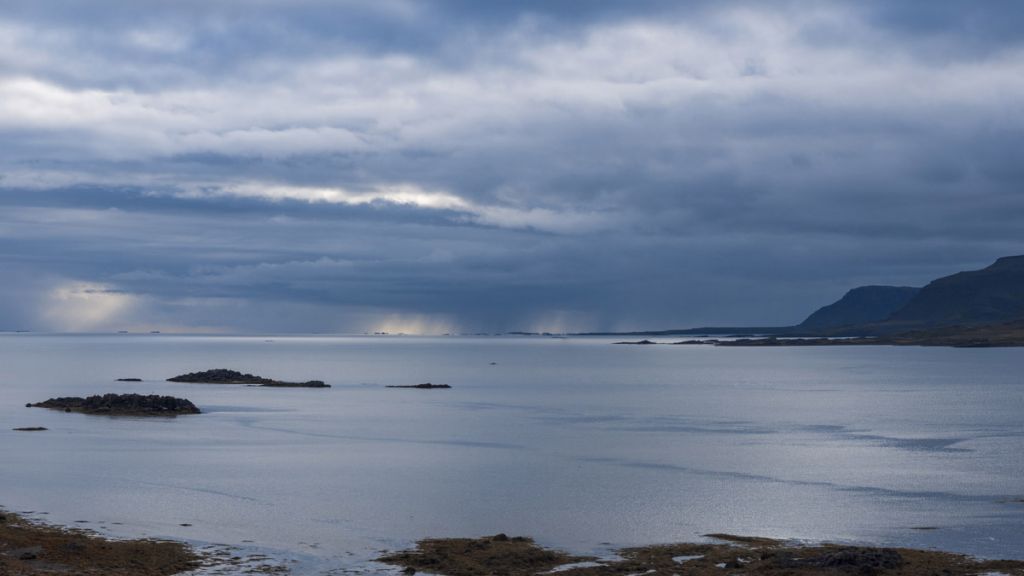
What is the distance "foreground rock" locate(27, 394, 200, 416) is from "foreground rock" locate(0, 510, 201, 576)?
4641 cm

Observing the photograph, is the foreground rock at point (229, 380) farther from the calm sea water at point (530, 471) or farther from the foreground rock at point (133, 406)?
the foreground rock at point (133, 406)

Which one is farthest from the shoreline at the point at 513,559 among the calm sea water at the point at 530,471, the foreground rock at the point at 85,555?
the calm sea water at the point at 530,471

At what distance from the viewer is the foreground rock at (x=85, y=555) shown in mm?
25734

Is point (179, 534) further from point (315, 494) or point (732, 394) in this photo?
point (732, 394)

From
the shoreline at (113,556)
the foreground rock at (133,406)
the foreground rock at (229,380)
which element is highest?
the foreground rock at (229,380)

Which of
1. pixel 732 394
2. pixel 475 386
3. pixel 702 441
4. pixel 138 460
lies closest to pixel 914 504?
pixel 702 441

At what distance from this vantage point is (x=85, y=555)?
2722 centimetres

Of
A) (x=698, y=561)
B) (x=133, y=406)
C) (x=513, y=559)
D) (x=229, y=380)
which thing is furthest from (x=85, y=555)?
(x=229, y=380)

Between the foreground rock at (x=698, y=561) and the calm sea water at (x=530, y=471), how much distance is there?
1576 millimetres

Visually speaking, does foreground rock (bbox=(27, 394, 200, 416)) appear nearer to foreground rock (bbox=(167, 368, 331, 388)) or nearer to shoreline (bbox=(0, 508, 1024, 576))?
foreground rock (bbox=(167, 368, 331, 388))

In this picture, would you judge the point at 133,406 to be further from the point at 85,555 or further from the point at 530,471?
the point at 85,555

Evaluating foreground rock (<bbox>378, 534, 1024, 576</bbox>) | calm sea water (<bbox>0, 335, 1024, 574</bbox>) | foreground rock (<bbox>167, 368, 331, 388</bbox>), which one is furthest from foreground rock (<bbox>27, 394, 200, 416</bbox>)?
foreground rock (<bbox>378, 534, 1024, 576</bbox>)

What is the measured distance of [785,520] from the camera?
110ft

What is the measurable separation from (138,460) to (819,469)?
3140 cm
